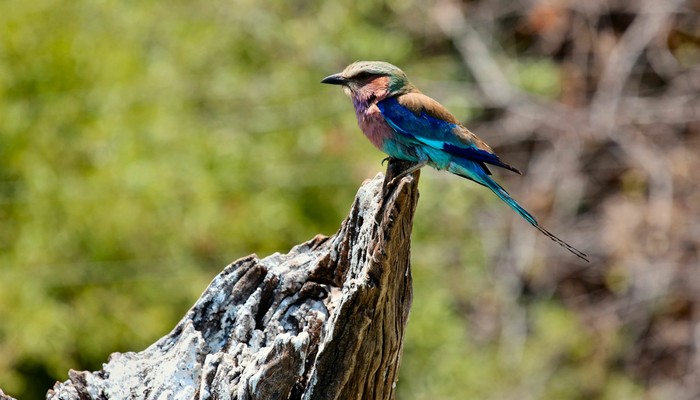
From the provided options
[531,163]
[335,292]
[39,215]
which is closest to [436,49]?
[531,163]

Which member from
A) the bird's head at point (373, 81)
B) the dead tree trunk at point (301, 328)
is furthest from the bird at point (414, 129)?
the dead tree trunk at point (301, 328)

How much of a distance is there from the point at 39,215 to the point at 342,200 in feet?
6.11

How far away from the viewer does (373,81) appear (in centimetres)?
376

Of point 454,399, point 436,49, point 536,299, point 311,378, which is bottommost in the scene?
point 311,378

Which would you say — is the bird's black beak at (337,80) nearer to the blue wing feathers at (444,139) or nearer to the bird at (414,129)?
the bird at (414,129)

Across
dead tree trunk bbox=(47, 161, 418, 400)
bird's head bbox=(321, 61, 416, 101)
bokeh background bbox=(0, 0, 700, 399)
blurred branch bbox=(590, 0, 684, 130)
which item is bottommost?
dead tree trunk bbox=(47, 161, 418, 400)

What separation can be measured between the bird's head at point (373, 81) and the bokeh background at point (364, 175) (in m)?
2.56

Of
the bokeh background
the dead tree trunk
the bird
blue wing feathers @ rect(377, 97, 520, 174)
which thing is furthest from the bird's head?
the bokeh background

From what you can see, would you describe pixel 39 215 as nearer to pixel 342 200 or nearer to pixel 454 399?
pixel 342 200

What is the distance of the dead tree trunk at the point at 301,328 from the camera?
2.88 m

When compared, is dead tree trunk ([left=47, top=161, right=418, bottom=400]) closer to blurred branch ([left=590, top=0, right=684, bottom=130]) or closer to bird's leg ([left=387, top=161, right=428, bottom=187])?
bird's leg ([left=387, top=161, right=428, bottom=187])

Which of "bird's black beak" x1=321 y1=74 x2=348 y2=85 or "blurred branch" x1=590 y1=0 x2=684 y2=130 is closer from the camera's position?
"bird's black beak" x1=321 y1=74 x2=348 y2=85

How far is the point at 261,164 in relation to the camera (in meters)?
6.82

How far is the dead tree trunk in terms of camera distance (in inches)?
113
